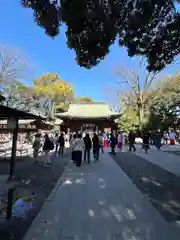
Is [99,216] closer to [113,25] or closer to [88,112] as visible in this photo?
[113,25]

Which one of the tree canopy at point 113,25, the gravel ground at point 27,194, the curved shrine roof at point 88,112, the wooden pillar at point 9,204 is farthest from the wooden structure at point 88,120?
the wooden pillar at point 9,204

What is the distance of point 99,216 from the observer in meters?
4.59

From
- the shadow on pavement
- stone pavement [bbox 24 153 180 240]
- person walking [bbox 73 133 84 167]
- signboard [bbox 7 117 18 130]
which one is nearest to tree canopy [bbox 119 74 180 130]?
person walking [bbox 73 133 84 167]

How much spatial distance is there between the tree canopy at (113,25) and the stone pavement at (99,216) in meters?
3.78

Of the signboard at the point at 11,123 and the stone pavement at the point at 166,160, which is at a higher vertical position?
the signboard at the point at 11,123

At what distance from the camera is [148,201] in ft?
18.3

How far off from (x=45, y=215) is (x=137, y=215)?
69.3 inches

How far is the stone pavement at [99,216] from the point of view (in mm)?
3750

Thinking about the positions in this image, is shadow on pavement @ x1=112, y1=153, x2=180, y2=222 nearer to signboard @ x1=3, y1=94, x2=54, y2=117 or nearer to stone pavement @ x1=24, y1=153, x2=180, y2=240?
stone pavement @ x1=24, y1=153, x2=180, y2=240

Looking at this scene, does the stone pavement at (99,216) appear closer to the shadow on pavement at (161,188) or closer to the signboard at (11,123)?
the shadow on pavement at (161,188)

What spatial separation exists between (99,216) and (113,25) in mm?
4756

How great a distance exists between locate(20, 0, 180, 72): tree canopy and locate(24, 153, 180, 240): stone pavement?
12.4 feet

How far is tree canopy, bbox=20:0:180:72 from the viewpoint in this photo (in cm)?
599

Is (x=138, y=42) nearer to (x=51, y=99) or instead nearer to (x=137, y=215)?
(x=137, y=215)
